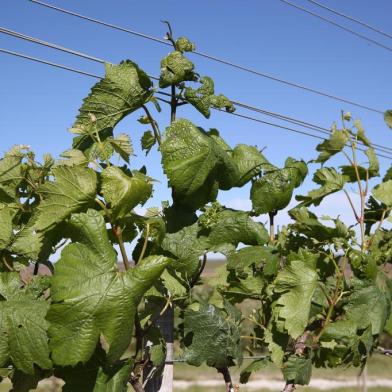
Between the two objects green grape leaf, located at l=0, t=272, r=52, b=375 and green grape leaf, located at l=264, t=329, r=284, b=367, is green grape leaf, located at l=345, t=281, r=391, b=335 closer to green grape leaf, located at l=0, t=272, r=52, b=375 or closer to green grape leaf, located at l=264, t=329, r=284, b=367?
green grape leaf, located at l=264, t=329, r=284, b=367

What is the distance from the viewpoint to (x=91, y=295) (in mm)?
1269

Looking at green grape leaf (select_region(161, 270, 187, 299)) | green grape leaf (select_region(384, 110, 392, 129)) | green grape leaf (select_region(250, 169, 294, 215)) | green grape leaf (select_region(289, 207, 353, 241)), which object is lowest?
green grape leaf (select_region(161, 270, 187, 299))

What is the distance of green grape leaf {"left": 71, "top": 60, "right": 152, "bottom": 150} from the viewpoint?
157 centimetres

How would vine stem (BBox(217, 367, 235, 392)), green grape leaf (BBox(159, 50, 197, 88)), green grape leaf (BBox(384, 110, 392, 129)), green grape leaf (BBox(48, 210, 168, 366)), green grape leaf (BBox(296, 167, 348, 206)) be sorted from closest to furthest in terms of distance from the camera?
1. green grape leaf (BBox(48, 210, 168, 366))
2. green grape leaf (BBox(159, 50, 197, 88))
3. vine stem (BBox(217, 367, 235, 392))
4. green grape leaf (BBox(296, 167, 348, 206))
5. green grape leaf (BBox(384, 110, 392, 129))

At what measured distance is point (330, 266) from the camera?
6.21 ft

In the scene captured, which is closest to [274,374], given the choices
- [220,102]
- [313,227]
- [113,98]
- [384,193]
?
[384,193]

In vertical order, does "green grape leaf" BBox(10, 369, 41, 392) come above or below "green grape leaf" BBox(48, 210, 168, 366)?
below

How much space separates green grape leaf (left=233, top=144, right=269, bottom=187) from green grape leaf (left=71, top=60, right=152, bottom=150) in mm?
348

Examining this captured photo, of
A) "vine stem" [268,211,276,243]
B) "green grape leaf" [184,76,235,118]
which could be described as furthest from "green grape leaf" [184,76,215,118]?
"vine stem" [268,211,276,243]

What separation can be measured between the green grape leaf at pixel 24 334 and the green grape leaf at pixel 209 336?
1.23 feet

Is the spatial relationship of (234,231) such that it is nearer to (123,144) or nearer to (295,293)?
(295,293)

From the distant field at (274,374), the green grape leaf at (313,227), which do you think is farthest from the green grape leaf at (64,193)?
the distant field at (274,374)

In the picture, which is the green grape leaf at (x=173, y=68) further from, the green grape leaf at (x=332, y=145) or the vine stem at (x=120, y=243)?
the green grape leaf at (x=332, y=145)

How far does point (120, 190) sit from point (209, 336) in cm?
47
